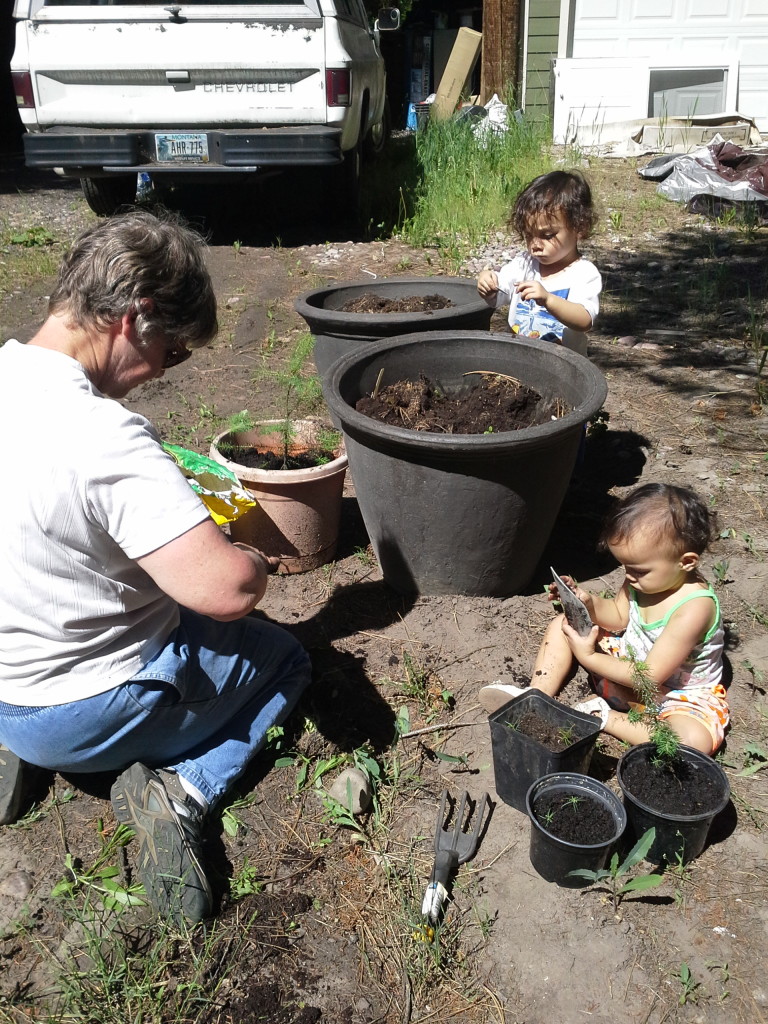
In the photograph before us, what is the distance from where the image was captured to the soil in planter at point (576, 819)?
6.54 ft

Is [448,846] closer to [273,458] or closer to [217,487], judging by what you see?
[217,487]

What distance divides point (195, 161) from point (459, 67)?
8.22 m

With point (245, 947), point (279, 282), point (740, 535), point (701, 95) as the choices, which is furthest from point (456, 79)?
point (245, 947)

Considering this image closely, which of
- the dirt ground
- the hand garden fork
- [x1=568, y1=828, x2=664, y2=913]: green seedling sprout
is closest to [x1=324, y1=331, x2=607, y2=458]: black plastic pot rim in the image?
the dirt ground

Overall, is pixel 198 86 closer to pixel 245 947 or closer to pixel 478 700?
pixel 478 700

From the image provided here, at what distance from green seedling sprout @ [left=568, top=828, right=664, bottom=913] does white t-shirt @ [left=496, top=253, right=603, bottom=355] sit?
2.08m

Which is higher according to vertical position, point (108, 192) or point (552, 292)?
point (108, 192)

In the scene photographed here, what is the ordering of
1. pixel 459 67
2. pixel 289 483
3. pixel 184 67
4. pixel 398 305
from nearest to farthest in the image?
pixel 289 483
pixel 398 305
pixel 184 67
pixel 459 67

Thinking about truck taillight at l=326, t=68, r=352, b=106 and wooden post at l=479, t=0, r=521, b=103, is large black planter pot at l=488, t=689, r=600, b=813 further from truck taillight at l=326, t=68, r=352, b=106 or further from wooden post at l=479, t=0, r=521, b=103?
wooden post at l=479, t=0, r=521, b=103

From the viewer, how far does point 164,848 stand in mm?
1924

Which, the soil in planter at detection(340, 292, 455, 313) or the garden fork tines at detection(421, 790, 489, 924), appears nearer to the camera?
the garden fork tines at detection(421, 790, 489, 924)

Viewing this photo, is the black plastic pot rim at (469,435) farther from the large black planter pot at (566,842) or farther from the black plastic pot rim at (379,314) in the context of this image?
the large black planter pot at (566,842)

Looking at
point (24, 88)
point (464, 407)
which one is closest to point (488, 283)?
point (464, 407)

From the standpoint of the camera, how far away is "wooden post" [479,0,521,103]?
10.4 m
